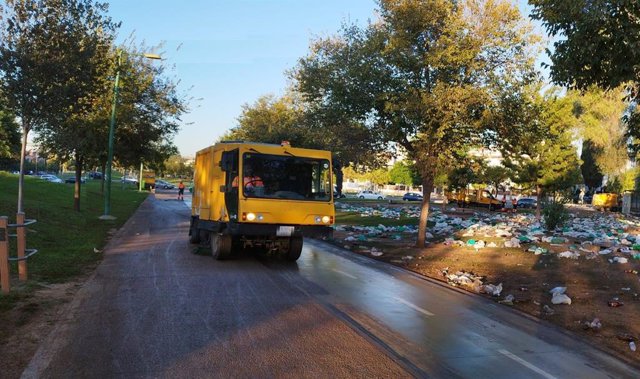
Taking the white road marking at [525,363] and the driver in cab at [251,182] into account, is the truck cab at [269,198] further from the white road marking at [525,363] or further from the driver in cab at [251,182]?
the white road marking at [525,363]

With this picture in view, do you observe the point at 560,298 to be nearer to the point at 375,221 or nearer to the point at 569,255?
the point at 569,255

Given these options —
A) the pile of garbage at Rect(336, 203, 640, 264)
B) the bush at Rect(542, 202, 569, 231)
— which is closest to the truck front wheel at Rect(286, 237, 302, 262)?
the pile of garbage at Rect(336, 203, 640, 264)

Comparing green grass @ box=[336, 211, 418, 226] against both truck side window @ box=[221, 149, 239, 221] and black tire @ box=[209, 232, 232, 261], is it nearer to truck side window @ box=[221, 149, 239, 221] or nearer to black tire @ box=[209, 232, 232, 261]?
black tire @ box=[209, 232, 232, 261]

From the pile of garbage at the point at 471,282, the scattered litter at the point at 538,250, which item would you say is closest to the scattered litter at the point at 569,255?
the scattered litter at the point at 538,250

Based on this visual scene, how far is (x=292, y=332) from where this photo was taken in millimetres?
6547

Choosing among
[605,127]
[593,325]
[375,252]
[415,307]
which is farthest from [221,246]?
[605,127]

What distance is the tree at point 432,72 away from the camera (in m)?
13.7

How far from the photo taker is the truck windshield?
11617 millimetres

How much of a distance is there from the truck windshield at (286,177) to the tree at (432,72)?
3103mm

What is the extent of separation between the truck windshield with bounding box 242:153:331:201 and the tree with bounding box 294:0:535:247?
3103 mm

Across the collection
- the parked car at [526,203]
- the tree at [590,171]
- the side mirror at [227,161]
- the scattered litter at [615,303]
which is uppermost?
the tree at [590,171]

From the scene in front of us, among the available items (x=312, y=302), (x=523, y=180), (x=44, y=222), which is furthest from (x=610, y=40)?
(x=523, y=180)

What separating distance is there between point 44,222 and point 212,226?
24.4 feet

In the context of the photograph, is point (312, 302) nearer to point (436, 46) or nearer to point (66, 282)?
point (66, 282)
